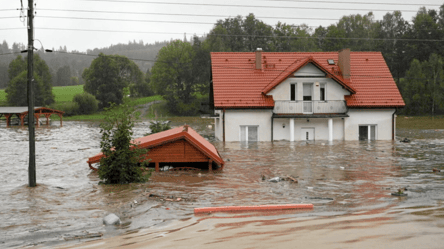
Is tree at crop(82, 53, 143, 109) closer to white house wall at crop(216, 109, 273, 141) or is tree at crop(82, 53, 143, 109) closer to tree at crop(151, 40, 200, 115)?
tree at crop(151, 40, 200, 115)

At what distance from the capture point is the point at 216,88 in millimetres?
37344

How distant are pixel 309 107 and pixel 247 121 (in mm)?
4969

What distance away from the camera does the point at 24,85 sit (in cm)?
9794

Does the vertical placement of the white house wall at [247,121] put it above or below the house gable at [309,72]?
below

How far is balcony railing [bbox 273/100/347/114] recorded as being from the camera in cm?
3619

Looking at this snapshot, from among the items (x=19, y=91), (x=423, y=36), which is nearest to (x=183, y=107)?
(x=19, y=91)

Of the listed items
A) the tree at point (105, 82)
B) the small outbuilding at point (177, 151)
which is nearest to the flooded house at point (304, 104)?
the small outbuilding at point (177, 151)

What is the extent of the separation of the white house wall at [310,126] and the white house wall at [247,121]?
68cm

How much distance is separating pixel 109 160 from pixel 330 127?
2380cm

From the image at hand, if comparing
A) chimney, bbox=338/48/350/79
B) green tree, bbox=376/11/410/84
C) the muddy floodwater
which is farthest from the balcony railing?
green tree, bbox=376/11/410/84

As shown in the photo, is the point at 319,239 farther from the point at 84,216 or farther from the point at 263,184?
the point at 263,184

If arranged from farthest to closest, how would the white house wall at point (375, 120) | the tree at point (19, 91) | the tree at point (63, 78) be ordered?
1. the tree at point (63, 78)
2. the tree at point (19, 91)
3. the white house wall at point (375, 120)

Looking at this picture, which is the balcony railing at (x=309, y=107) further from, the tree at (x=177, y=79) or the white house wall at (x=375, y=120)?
the tree at (x=177, y=79)

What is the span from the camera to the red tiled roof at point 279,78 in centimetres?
3606
